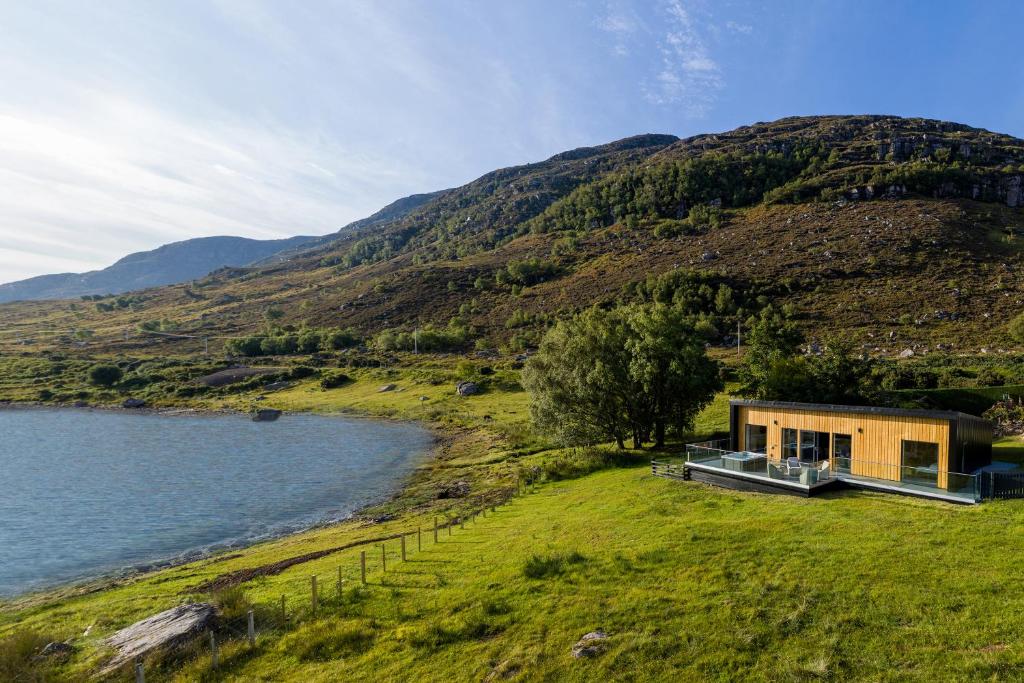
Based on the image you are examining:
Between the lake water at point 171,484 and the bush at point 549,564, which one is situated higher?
the bush at point 549,564

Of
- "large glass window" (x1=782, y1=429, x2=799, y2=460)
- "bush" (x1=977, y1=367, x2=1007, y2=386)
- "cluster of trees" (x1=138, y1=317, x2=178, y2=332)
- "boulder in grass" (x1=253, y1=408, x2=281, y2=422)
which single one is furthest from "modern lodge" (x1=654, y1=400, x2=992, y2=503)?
"cluster of trees" (x1=138, y1=317, x2=178, y2=332)

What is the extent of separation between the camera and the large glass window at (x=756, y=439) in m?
28.9

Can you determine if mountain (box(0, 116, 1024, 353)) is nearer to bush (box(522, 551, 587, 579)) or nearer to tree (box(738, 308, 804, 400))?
tree (box(738, 308, 804, 400))

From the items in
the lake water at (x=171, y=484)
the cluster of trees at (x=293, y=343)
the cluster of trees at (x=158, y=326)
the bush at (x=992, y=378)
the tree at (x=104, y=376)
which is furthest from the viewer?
the cluster of trees at (x=158, y=326)

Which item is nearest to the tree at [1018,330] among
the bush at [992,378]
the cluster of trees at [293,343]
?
the bush at [992,378]

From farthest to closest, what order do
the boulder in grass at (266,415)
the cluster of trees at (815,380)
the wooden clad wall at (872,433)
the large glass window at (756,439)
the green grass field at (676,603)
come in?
the boulder in grass at (266,415)
the cluster of trees at (815,380)
the large glass window at (756,439)
the wooden clad wall at (872,433)
the green grass field at (676,603)

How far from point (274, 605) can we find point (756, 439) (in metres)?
24.6

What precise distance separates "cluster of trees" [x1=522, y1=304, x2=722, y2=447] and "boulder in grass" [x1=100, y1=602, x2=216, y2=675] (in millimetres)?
26807

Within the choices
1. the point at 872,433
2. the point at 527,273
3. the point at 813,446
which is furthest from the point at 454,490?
the point at 527,273

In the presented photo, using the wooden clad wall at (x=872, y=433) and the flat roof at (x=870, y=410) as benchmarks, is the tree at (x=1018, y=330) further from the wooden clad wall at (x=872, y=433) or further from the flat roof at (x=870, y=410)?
the wooden clad wall at (x=872, y=433)

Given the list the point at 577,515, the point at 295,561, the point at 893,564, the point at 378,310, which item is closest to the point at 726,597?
the point at 893,564

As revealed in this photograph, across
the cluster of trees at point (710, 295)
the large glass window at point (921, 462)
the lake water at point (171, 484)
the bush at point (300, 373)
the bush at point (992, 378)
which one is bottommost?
the lake water at point (171, 484)

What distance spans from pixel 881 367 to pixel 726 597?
170 feet

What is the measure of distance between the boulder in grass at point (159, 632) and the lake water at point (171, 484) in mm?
14230
